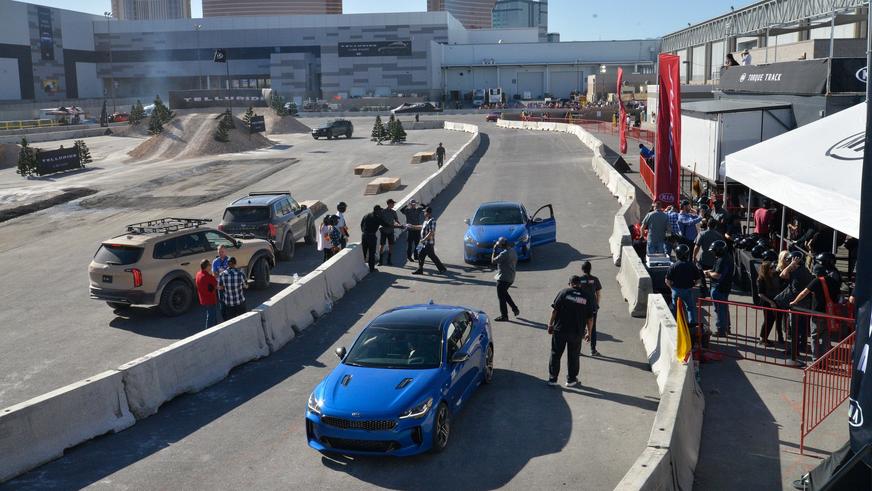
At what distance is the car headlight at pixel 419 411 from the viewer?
9.09 m

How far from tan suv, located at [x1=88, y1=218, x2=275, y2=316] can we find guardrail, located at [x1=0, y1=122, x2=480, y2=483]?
2896 millimetres

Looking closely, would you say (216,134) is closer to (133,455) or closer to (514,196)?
(514,196)

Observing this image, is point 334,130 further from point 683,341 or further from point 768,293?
point 683,341

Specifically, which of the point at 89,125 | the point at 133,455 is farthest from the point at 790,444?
the point at 89,125

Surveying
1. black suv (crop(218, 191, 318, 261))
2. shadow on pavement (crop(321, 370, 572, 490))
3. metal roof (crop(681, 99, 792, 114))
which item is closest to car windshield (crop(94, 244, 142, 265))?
black suv (crop(218, 191, 318, 261))

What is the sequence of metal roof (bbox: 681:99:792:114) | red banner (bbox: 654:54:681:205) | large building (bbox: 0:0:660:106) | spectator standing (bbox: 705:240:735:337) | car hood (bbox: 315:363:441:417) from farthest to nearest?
large building (bbox: 0:0:660:106), metal roof (bbox: 681:99:792:114), red banner (bbox: 654:54:681:205), spectator standing (bbox: 705:240:735:337), car hood (bbox: 315:363:441:417)

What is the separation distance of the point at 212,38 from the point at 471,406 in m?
136

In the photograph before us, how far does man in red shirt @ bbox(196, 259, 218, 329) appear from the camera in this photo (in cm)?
1435

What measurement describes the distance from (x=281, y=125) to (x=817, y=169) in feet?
211

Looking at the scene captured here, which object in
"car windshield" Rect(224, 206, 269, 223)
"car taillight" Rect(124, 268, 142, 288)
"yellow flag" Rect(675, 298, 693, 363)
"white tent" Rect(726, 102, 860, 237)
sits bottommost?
"car taillight" Rect(124, 268, 142, 288)

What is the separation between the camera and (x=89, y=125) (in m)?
79.4

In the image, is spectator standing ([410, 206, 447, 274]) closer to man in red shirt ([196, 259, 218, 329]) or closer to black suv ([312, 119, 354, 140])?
man in red shirt ([196, 259, 218, 329])

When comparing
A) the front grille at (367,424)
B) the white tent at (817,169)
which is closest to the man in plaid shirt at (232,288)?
the front grille at (367,424)

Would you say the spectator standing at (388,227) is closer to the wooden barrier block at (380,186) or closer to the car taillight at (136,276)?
the car taillight at (136,276)
